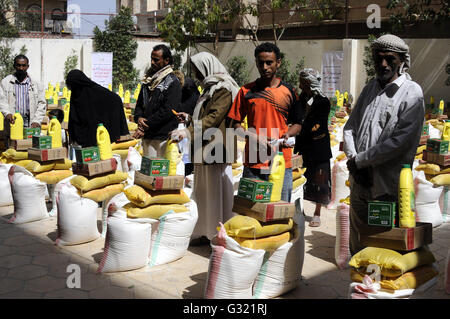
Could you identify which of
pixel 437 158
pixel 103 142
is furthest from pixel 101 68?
pixel 437 158

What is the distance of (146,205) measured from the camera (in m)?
3.90

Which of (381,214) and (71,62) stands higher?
(71,62)

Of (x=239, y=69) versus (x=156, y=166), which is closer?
(x=156, y=166)

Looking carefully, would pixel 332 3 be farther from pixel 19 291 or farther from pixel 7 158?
pixel 19 291

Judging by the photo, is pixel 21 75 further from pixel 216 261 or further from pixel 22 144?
pixel 216 261

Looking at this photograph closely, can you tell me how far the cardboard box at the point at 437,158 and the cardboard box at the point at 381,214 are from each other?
261 cm

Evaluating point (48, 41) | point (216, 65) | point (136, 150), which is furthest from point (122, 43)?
point (216, 65)

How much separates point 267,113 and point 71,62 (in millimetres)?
18124

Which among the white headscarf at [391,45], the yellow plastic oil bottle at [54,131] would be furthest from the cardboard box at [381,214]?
the yellow plastic oil bottle at [54,131]

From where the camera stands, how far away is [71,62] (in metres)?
20.2

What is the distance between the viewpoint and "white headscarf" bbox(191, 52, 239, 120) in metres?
4.12

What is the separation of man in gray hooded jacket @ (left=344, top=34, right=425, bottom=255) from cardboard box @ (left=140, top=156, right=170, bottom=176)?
1.47 meters

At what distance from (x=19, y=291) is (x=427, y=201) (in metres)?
3.74

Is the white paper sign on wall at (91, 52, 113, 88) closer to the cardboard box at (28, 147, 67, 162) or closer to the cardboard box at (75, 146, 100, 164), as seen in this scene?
the cardboard box at (28, 147, 67, 162)
